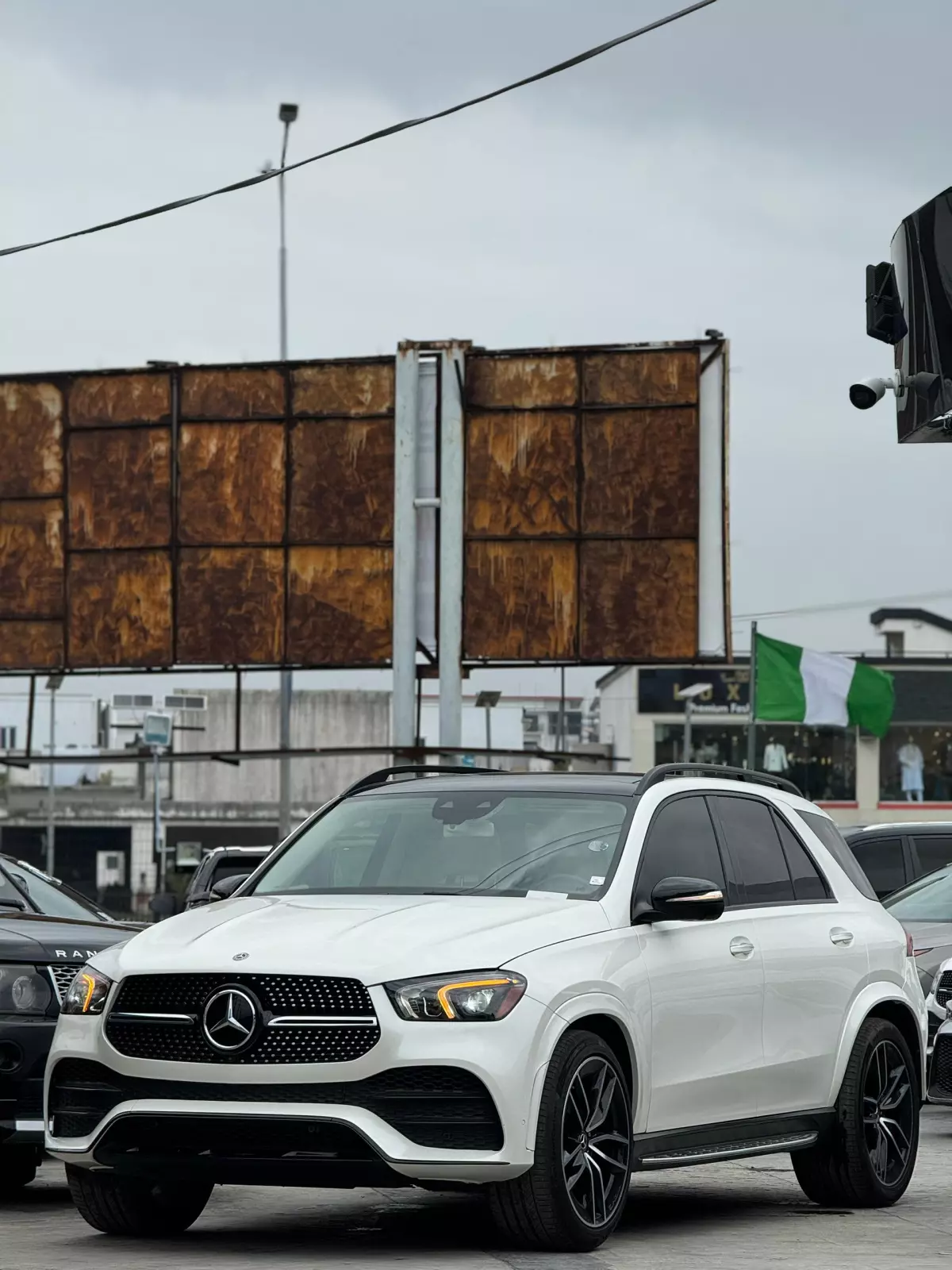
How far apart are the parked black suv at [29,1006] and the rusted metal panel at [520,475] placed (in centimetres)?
1762

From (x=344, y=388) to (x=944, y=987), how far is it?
680 inches

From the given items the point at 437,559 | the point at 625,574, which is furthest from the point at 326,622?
the point at 625,574

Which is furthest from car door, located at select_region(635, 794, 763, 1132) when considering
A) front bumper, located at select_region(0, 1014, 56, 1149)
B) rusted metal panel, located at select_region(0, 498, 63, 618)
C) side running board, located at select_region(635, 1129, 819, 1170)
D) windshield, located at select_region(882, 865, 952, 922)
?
rusted metal panel, located at select_region(0, 498, 63, 618)

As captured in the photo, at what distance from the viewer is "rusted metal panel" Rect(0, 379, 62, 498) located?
2938 centimetres

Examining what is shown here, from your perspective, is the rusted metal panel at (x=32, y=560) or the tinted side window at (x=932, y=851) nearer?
the tinted side window at (x=932, y=851)

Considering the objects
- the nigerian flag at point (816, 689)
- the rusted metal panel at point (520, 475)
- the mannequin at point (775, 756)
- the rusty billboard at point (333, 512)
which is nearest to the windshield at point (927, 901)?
the rusty billboard at point (333, 512)

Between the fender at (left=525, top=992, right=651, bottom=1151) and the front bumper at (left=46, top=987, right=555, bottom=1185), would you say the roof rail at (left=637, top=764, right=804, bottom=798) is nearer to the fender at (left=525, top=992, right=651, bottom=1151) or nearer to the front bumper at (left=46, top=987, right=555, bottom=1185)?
the fender at (left=525, top=992, right=651, bottom=1151)

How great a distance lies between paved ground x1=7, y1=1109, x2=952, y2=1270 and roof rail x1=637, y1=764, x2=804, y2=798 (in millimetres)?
1721

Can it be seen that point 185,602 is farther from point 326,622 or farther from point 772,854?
point 772,854

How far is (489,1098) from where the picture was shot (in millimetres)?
7160

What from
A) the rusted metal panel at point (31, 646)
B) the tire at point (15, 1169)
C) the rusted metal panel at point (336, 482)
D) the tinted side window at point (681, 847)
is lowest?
the tire at point (15, 1169)

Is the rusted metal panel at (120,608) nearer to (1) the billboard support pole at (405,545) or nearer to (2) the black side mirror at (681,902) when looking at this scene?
(1) the billboard support pole at (405,545)

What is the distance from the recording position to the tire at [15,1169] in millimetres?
9600

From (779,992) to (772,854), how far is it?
74 cm
